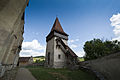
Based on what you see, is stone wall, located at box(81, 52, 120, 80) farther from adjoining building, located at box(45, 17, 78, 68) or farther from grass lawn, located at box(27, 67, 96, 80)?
adjoining building, located at box(45, 17, 78, 68)

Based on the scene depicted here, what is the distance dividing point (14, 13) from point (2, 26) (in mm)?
667

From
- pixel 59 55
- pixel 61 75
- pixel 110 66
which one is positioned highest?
pixel 59 55

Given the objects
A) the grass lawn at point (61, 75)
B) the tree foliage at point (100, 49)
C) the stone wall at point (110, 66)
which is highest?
the tree foliage at point (100, 49)

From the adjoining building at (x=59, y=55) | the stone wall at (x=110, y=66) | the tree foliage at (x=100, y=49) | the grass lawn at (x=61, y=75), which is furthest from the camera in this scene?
Result: the tree foliage at (x=100, y=49)

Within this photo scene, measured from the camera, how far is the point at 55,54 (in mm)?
15828

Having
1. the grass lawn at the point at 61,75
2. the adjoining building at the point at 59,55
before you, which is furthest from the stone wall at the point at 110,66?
the adjoining building at the point at 59,55

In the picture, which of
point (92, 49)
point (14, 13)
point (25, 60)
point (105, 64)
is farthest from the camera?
point (25, 60)

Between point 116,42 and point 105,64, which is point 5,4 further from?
point 116,42

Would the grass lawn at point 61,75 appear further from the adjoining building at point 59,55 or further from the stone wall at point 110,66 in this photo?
the adjoining building at point 59,55

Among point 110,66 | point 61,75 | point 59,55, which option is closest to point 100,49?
point 59,55

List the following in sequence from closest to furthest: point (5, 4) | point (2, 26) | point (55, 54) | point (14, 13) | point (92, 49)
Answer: point (5, 4)
point (2, 26)
point (14, 13)
point (55, 54)
point (92, 49)

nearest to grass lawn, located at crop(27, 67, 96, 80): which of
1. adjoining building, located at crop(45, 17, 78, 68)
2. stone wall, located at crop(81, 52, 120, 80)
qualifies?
stone wall, located at crop(81, 52, 120, 80)

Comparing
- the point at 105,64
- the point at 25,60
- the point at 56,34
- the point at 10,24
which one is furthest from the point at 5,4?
the point at 25,60

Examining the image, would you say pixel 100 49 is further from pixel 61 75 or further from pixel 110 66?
pixel 61 75
